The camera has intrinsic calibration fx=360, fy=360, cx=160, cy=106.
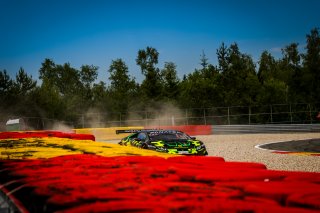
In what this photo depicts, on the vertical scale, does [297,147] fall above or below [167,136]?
below

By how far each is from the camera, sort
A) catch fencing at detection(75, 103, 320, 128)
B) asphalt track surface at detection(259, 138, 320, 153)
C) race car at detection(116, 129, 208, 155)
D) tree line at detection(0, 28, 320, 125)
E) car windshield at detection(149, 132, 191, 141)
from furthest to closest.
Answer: tree line at detection(0, 28, 320, 125)
catch fencing at detection(75, 103, 320, 128)
asphalt track surface at detection(259, 138, 320, 153)
car windshield at detection(149, 132, 191, 141)
race car at detection(116, 129, 208, 155)

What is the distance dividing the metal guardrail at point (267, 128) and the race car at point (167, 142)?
17.3 meters

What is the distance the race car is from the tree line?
86.1 ft

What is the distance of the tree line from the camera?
41.1 metres

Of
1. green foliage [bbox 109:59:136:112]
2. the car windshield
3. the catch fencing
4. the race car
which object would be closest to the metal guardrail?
the catch fencing

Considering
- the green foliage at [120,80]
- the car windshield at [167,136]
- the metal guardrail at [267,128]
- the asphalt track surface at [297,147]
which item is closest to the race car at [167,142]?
the car windshield at [167,136]

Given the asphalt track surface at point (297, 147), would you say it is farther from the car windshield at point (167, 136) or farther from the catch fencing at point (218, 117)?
the catch fencing at point (218, 117)

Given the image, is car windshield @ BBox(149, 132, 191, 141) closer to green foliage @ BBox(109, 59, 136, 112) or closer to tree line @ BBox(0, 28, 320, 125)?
tree line @ BBox(0, 28, 320, 125)

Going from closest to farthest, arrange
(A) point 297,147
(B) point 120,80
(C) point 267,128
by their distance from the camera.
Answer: (A) point 297,147
(C) point 267,128
(B) point 120,80

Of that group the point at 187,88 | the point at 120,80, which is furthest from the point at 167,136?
the point at 120,80

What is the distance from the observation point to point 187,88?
5219 cm

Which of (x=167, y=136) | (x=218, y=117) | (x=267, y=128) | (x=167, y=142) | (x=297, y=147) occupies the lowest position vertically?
(x=297, y=147)

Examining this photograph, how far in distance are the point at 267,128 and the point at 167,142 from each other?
19262 mm

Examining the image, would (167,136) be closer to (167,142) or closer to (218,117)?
(167,142)
